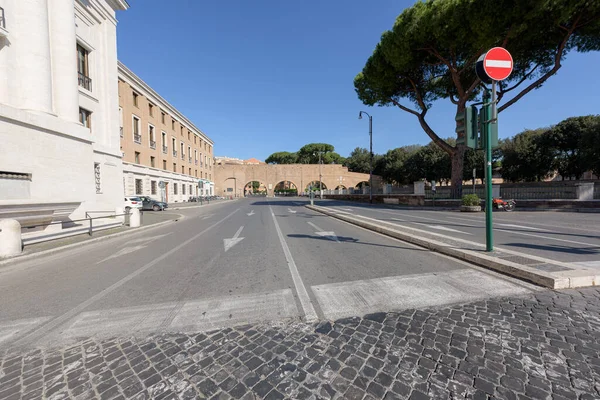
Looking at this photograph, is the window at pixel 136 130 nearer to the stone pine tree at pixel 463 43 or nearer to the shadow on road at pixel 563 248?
the stone pine tree at pixel 463 43

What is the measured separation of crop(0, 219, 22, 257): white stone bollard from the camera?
18.7 feet

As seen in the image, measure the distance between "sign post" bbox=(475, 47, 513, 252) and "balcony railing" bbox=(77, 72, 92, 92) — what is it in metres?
16.8

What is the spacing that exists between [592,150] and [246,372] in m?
37.6

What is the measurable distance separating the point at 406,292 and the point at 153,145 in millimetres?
36537

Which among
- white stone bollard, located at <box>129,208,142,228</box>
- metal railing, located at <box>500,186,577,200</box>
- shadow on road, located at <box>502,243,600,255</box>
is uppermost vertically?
metal railing, located at <box>500,186,577,200</box>

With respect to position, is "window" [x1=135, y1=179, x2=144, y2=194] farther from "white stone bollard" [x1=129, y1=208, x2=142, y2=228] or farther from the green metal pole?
the green metal pole

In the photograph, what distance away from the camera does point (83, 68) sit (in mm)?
13289

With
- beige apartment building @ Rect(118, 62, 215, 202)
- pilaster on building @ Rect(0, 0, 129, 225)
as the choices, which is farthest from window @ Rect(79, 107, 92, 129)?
beige apartment building @ Rect(118, 62, 215, 202)

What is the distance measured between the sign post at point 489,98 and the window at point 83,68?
16.9 meters

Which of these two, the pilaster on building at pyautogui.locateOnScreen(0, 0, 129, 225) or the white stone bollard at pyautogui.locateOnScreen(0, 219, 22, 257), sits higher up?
Result: the pilaster on building at pyautogui.locateOnScreen(0, 0, 129, 225)

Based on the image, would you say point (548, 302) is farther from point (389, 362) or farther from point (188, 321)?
point (188, 321)

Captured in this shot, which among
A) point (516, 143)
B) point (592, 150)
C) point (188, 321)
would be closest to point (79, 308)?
point (188, 321)

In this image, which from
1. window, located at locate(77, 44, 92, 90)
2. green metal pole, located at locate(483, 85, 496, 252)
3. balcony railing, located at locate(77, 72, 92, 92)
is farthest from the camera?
window, located at locate(77, 44, 92, 90)

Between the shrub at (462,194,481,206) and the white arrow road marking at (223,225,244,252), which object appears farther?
the shrub at (462,194,481,206)
